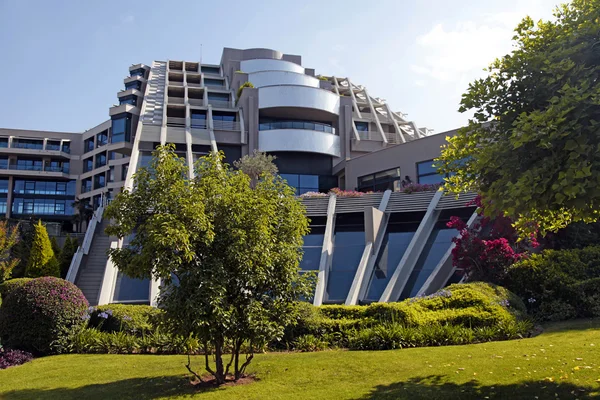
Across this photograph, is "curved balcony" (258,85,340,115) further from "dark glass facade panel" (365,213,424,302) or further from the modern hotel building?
"dark glass facade panel" (365,213,424,302)

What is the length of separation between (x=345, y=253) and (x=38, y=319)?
1320 centimetres

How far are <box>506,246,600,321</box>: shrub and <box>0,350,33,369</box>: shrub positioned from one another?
47.4ft

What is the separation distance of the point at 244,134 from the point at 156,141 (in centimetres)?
675

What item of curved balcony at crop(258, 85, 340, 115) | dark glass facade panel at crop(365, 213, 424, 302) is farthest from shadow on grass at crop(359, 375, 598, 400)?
curved balcony at crop(258, 85, 340, 115)

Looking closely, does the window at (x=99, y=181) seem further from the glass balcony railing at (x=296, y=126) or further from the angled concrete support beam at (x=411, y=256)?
the angled concrete support beam at (x=411, y=256)

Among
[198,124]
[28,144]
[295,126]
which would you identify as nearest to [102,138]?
[28,144]

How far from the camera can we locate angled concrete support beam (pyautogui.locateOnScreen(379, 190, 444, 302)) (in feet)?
62.1

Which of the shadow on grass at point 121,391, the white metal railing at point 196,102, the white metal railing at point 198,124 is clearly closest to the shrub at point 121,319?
the shadow on grass at point 121,391

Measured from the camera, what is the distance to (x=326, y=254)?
2141 cm

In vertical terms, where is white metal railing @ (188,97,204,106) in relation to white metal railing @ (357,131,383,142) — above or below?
above

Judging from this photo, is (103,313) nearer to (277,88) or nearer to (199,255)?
(199,255)

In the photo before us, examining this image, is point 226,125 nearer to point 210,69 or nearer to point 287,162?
point 287,162

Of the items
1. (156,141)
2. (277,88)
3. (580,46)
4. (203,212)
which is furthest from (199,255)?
(277,88)

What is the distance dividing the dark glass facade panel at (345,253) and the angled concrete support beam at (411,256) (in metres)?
1.87
